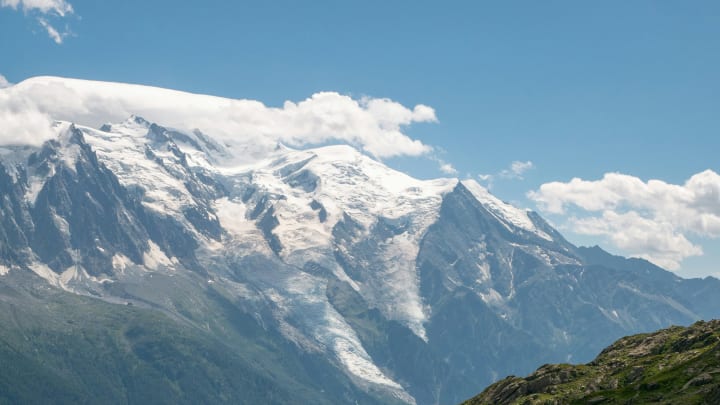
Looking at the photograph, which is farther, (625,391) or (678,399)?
(625,391)

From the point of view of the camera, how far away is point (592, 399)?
185 meters

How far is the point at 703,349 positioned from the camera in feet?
639

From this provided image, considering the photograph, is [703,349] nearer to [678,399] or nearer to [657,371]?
[657,371]

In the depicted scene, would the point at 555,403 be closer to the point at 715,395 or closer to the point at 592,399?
the point at 592,399

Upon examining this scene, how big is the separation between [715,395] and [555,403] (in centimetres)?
4183

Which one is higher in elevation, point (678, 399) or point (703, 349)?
point (703, 349)

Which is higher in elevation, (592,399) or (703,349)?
(703,349)

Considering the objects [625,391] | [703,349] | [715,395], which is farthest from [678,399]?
[703,349]

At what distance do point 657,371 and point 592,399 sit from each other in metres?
17.7

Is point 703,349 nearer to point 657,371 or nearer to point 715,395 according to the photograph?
point 657,371

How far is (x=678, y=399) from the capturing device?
164 meters

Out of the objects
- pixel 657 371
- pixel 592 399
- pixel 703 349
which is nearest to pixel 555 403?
pixel 592 399

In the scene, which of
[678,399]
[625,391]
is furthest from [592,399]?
[678,399]

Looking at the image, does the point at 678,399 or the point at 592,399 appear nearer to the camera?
the point at 678,399
